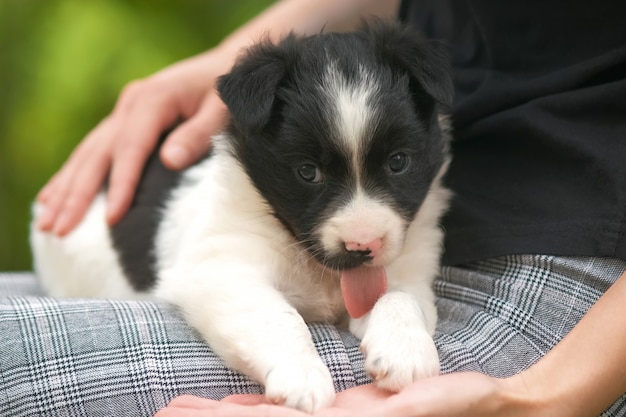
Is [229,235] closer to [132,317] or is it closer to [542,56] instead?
[132,317]

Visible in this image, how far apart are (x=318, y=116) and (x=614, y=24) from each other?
99cm

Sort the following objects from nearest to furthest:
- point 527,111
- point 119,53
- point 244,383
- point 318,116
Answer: point 244,383 → point 318,116 → point 527,111 → point 119,53

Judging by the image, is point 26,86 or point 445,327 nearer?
point 445,327

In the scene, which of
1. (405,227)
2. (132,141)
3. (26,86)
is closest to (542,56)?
(405,227)

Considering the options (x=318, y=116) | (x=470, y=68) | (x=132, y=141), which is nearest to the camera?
(x=318, y=116)

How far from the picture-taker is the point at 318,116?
7.51 feet

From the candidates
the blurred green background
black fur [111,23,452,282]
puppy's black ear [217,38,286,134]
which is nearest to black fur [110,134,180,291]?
black fur [111,23,452,282]

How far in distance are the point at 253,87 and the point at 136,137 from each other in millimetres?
1087

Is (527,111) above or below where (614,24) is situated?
below

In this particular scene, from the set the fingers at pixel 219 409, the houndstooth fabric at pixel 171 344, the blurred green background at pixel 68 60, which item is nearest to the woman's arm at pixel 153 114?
the houndstooth fabric at pixel 171 344

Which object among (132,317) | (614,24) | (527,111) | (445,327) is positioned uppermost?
(614,24)

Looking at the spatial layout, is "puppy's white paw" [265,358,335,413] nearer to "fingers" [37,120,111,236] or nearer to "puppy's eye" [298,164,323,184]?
"puppy's eye" [298,164,323,184]

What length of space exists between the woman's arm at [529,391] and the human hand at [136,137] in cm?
144

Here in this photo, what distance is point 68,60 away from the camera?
197 inches
